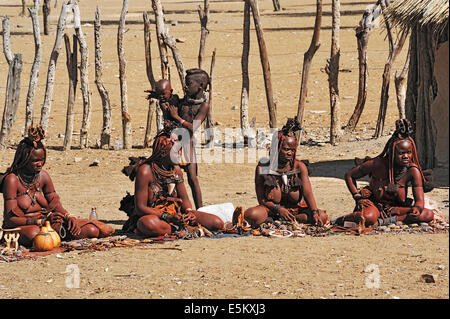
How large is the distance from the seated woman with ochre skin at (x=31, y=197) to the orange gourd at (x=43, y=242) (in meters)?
0.08

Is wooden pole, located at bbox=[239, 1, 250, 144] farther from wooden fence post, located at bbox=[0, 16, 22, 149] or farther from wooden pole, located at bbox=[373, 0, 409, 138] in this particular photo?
wooden fence post, located at bbox=[0, 16, 22, 149]

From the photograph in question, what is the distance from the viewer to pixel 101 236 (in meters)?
9.00

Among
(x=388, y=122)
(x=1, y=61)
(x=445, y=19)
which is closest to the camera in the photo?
(x=445, y=19)

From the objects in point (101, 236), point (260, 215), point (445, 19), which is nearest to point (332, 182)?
point (445, 19)

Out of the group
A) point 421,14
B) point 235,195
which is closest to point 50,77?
point 235,195

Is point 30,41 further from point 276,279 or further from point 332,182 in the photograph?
point 276,279

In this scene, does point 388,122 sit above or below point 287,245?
above

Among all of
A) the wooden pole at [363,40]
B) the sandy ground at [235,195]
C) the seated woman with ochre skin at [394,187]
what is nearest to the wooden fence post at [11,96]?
the sandy ground at [235,195]

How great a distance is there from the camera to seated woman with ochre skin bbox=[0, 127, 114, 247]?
8.55 m

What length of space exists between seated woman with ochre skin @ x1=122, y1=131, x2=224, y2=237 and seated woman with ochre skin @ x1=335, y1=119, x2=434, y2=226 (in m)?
1.60

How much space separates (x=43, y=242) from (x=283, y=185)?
2408 millimetres

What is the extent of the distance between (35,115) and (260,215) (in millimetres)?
10956

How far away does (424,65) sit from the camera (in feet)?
41.3

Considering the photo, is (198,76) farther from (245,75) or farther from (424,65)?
(245,75)
